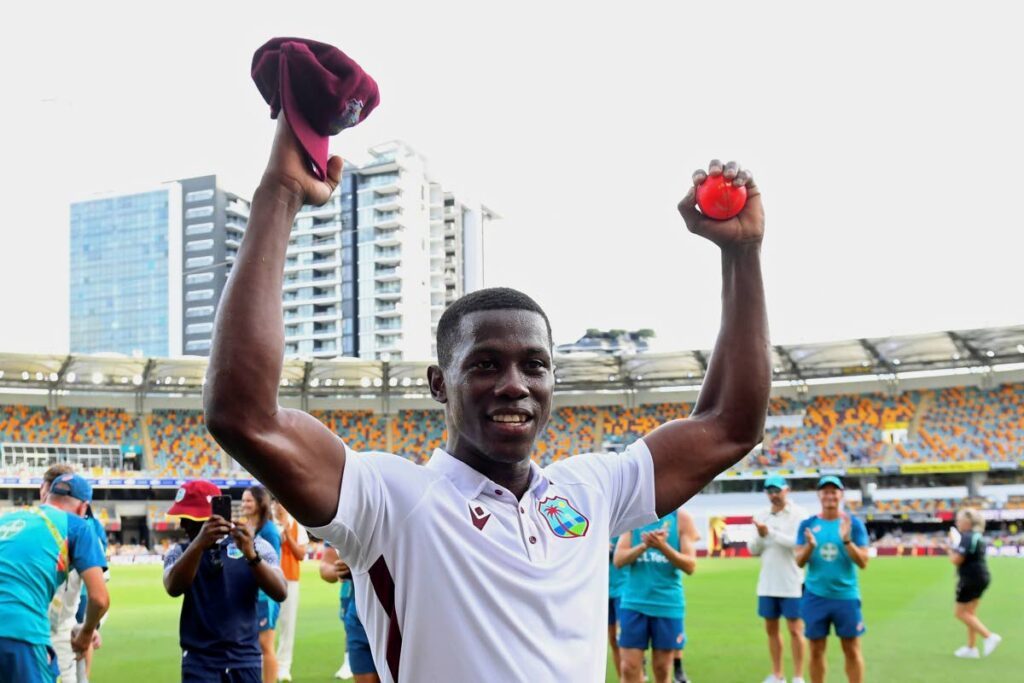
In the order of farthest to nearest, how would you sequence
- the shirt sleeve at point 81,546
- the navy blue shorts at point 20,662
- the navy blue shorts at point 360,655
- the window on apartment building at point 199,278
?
1. the window on apartment building at point 199,278
2. the navy blue shorts at point 360,655
3. the shirt sleeve at point 81,546
4. the navy blue shorts at point 20,662

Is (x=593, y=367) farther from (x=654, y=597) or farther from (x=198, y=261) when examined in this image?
(x=198, y=261)

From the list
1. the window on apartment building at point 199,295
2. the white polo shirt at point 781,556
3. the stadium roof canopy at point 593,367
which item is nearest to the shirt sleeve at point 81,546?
the white polo shirt at point 781,556

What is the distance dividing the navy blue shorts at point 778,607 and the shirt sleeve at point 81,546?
674cm

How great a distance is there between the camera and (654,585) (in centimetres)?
838

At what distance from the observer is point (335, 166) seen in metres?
1.98

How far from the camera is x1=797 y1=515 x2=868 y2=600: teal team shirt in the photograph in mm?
9117

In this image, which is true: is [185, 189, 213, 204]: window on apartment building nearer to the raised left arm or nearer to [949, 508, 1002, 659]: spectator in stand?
[949, 508, 1002, 659]: spectator in stand

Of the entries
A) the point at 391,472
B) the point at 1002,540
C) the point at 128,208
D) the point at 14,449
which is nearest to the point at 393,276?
the point at 128,208

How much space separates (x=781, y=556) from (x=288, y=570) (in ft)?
16.5

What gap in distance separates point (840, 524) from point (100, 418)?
4373 cm

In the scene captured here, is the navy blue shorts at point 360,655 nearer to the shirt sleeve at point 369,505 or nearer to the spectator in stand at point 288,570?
the spectator in stand at point 288,570

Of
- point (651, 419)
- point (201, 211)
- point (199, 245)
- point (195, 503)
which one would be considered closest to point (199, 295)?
point (199, 245)

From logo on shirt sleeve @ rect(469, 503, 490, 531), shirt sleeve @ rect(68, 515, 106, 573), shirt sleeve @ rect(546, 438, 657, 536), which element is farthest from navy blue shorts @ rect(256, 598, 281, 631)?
logo on shirt sleeve @ rect(469, 503, 490, 531)

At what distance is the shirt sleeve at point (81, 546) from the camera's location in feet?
18.3
